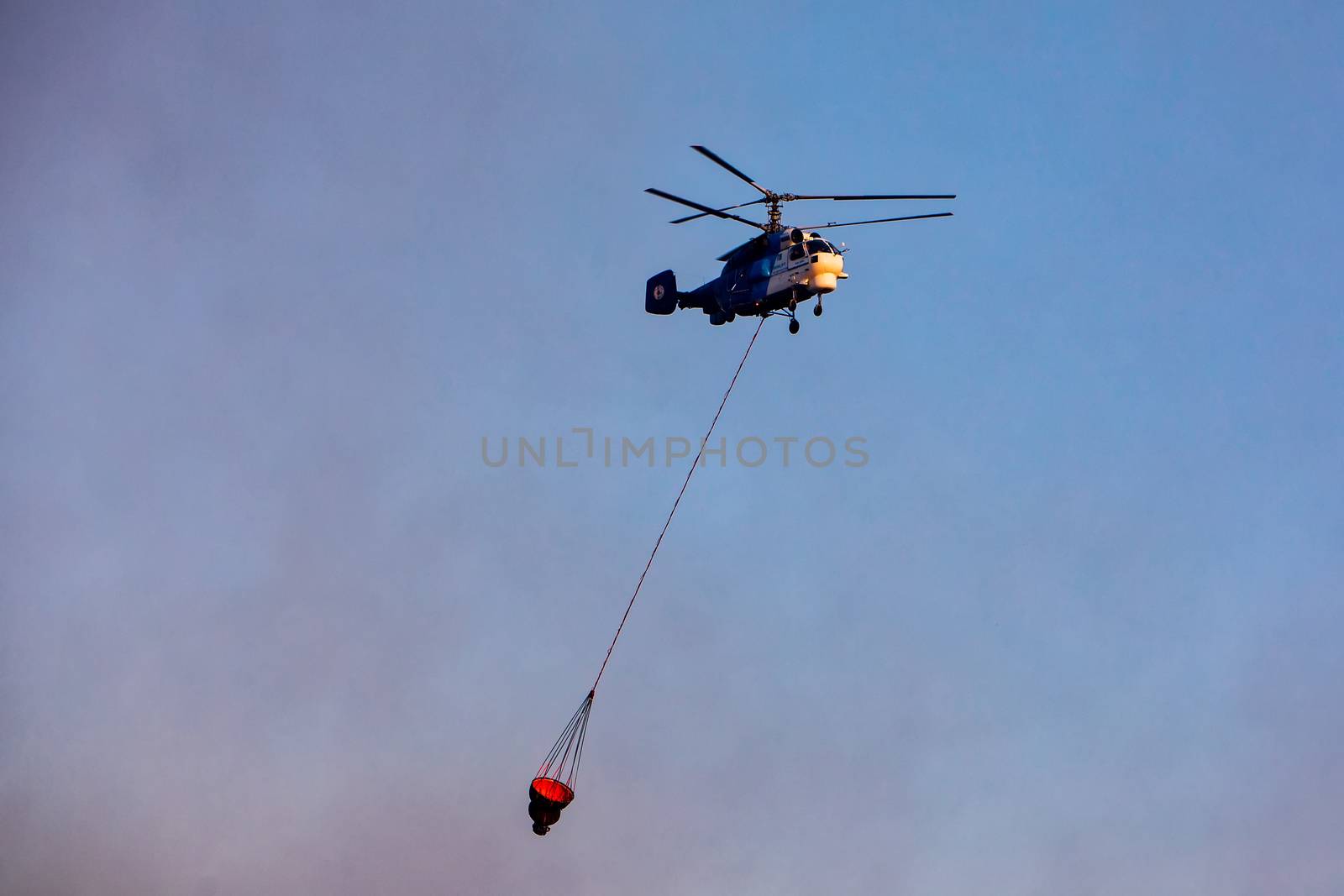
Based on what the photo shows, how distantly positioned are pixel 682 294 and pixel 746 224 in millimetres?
5894

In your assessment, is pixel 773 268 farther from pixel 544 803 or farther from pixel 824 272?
pixel 544 803

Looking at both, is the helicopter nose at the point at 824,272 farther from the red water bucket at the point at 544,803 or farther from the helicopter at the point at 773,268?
the red water bucket at the point at 544,803

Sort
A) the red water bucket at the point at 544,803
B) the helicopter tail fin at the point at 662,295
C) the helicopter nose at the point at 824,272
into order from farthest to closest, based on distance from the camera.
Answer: the helicopter tail fin at the point at 662,295 → the helicopter nose at the point at 824,272 → the red water bucket at the point at 544,803

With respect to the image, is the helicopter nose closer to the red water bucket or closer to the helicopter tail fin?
the helicopter tail fin

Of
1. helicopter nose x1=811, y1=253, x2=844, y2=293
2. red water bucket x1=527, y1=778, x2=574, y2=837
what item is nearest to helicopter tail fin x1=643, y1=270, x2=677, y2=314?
helicopter nose x1=811, y1=253, x2=844, y2=293

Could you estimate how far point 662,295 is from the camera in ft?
178

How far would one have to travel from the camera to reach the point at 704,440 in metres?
44.4

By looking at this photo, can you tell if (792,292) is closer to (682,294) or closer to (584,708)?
Answer: (682,294)

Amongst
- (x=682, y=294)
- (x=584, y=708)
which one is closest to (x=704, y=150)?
(x=682, y=294)

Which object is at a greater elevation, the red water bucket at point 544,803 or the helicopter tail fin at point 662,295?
the helicopter tail fin at point 662,295

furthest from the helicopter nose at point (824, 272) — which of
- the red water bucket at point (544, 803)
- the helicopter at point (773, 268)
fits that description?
the red water bucket at point (544, 803)

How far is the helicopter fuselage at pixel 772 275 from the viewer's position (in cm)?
4647

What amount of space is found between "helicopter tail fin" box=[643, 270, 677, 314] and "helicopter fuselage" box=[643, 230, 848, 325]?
7.22 ft

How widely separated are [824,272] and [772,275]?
2.11m
